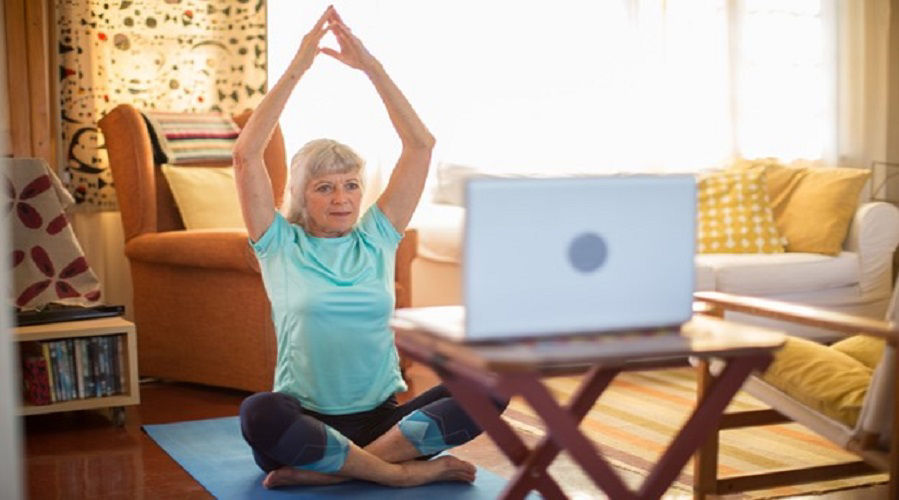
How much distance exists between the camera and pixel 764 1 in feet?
19.8

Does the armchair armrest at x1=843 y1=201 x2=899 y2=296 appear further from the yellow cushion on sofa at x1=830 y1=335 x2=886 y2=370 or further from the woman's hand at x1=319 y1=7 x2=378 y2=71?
the woman's hand at x1=319 y1=7 x2=378 y2=71

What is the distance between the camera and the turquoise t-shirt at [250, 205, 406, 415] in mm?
2789

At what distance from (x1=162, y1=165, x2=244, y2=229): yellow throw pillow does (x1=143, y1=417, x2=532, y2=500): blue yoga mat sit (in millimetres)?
1046

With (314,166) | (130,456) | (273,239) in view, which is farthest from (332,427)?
(130,456)

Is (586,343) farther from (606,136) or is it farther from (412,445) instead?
(606,136)

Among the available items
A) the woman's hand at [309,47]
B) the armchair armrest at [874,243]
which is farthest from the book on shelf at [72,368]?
the armchair armrest at [874,243]

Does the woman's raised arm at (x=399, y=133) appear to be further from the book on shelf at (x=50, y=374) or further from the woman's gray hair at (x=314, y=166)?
the book on shelf at (x=50, y=374)

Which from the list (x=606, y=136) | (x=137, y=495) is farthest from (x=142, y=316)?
(x=606, y=136)

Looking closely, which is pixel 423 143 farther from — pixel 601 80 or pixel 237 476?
pixel 601 80

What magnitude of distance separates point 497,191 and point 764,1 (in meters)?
4.89

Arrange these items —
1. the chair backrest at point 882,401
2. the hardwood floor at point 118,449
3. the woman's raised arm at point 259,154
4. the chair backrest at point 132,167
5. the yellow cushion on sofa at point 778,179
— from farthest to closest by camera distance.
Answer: the yellow cushion on sofa at point 778,179 < the chair backrest at point 132,167 < the hardwood floor at point 118,449 < the woman's raised arm at point 259,154 < the chair backrest at point 882,401

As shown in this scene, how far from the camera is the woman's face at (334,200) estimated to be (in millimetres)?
2805

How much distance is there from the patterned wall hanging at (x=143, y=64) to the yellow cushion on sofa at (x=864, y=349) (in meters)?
2.80

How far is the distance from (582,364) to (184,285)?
9.13ft
